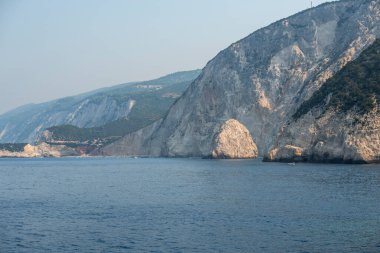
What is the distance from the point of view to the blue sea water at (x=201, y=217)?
123 ft

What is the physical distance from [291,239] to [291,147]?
8626 centimetres

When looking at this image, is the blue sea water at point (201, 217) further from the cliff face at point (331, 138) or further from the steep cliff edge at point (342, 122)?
the steep cliff edge at point (342, 122)

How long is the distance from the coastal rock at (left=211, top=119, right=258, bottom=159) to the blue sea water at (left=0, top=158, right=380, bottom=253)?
84.6 metres

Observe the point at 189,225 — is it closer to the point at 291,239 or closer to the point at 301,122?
the point at 291,239

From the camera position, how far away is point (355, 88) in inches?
4496

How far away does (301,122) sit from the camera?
122 m

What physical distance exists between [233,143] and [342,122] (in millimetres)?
60758

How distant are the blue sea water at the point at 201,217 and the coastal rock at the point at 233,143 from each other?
3332 inches

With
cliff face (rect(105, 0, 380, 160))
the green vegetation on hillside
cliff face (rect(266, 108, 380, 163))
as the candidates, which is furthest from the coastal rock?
the green vegetation on hillside

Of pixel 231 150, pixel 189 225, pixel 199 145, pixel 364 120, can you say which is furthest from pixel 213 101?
pixel 189 225

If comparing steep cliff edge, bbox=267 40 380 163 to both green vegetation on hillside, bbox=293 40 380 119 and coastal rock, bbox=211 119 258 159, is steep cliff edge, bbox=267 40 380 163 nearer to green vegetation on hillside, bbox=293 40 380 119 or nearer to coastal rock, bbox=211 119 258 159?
green vegetation on hillside, bbox=293 40 380 119

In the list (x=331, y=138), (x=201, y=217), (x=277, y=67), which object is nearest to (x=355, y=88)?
(x=331, y=138)

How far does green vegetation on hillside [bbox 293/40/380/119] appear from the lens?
110m

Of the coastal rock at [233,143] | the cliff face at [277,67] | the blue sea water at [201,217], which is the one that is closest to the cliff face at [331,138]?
the blue sea water at [201,217]
